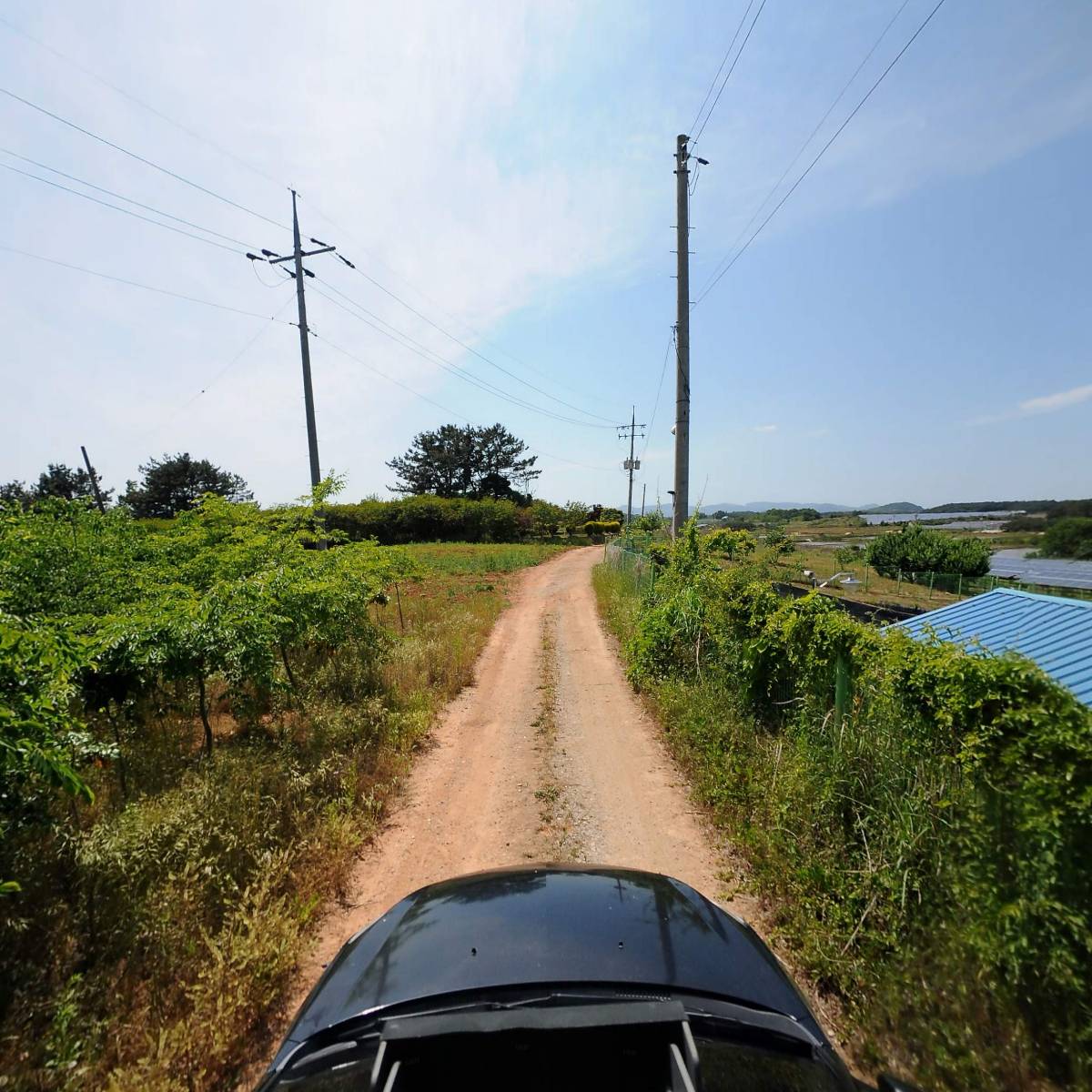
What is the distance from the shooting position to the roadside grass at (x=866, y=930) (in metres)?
2.47

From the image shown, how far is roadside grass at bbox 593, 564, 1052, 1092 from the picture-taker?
97.3 inches

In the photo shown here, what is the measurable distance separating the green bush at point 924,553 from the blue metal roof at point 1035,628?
2562 cm

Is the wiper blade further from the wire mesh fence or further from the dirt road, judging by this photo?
the wire mesh fence

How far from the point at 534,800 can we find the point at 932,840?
3.59 metres

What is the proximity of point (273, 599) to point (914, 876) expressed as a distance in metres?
6.28

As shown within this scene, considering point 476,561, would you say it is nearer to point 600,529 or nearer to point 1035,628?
point 1035,628

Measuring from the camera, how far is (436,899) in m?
2.70

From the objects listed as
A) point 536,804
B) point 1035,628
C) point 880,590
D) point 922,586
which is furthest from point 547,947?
point 922,586

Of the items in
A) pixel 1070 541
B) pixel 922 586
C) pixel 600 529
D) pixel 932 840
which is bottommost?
pixel 922 586

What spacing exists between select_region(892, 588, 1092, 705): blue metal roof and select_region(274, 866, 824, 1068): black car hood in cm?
343

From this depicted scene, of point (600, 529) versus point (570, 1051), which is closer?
point (570, 1051)

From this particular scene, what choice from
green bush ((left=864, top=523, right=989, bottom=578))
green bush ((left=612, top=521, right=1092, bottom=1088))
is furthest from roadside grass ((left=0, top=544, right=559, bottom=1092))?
green bush ((left=864, top=523, right=989, bottom=578))

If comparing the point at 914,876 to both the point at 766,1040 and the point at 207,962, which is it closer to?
the point at 766,1040

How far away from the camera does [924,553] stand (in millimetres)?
36156
